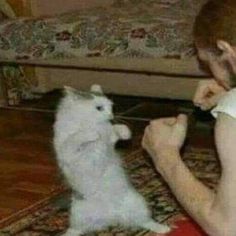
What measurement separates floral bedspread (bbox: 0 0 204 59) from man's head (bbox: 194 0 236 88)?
139 centimetres

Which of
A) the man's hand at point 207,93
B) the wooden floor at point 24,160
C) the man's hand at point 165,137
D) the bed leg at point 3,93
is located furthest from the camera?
the bed leg at point 3,93

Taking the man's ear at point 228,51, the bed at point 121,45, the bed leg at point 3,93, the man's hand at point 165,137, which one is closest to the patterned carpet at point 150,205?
the bed at point 121,45

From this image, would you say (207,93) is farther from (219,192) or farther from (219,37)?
(219,192)

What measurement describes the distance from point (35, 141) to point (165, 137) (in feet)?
5.77

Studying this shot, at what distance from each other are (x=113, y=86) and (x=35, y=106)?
1.52ft

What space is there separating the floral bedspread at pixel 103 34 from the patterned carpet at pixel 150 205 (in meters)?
0.42

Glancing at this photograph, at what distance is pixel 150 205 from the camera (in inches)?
86.7

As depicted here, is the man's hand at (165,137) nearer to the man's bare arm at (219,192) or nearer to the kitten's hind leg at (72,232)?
the man's bare arm at (219,192)

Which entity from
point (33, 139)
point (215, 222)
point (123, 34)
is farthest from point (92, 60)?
point (215, 222)

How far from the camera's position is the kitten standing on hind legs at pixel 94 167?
1850mm

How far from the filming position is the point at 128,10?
319 centimetres

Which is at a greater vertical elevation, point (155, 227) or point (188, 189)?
point (188, 189)

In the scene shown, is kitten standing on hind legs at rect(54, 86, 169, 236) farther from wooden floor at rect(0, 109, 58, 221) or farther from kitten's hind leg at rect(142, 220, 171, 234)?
wooden floor at rect(0, 109, 58, 221)

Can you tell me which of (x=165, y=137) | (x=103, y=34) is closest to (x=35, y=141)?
(x=103, y=34)
